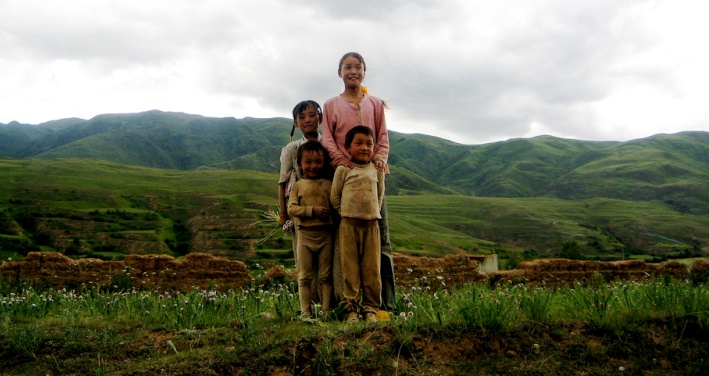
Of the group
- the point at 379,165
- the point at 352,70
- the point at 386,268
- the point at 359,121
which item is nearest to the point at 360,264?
the point at 386,268

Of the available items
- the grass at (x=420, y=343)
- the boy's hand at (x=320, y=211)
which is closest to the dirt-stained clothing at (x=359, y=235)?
the boy's hand at (x=320, y=211)

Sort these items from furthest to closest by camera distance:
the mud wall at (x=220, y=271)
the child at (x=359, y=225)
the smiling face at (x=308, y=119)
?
the mud wall at (x=220, y=271) → the smiling face at (x=308, y=119) → the child at (x=359, y=225)

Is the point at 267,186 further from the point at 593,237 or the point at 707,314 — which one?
the point at 707,314

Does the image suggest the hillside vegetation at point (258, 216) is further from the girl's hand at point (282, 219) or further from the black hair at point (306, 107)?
the black hair at point (306, 107)

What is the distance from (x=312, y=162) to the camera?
4.50m

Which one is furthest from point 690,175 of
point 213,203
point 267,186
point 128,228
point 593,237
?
point 128,228

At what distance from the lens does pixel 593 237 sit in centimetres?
9000

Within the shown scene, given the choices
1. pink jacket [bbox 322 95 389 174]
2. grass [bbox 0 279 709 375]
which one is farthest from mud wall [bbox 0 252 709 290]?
grass [bbox 0 279 709 375]

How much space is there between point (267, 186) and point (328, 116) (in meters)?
91.9

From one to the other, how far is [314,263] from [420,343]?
60.0 inches

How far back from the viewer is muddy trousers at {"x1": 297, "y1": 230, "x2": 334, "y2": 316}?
4430 millimetres

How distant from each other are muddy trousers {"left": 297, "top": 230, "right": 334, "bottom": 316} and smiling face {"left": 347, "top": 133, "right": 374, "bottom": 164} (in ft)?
2.42

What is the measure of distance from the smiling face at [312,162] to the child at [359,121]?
0.11 metres

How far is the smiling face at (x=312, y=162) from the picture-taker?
4.50 meters
